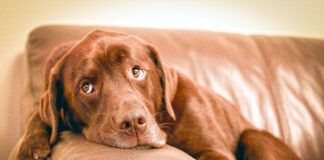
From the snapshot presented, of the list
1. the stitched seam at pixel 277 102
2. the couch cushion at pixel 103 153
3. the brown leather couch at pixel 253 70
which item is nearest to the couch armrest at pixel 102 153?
the couch cushion at pixel 103 153

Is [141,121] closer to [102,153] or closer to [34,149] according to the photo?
[102,153]

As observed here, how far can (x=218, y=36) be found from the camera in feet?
7.14

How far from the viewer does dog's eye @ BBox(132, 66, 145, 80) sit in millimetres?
1429

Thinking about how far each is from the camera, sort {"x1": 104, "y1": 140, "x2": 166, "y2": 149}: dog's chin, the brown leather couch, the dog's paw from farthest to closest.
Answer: the brown leather couch
the dog's paw
{"x1": 104, "y1": 140, "x2": 166, "y2": 149}: dog's chin

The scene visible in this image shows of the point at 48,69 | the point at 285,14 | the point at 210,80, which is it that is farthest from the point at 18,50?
the point at 285,14

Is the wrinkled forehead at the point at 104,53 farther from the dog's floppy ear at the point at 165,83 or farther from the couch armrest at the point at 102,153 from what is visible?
the couch armrest at the point at 102,153

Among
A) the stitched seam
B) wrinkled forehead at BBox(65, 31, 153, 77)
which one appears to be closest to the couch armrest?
wrinkled forehead at BBox(65, 31, 153, 77)

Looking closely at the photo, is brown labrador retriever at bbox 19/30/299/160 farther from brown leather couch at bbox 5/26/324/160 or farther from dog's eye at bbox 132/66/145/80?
brown leather couch at bbox 5/26/324/160

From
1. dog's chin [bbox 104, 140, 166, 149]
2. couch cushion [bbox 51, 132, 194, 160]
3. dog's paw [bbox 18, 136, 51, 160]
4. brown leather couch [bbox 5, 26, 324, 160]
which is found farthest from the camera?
brown leather couch [bbox 5, 26, 324, 160]

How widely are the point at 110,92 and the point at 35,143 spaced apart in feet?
1.03

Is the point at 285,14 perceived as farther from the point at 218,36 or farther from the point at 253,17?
the point at 218,36

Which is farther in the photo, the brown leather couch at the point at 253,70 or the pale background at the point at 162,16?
the pale background at the point at 162,16

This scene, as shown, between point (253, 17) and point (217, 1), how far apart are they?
0.27 metres

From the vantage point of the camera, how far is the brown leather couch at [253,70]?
1.90 meters
